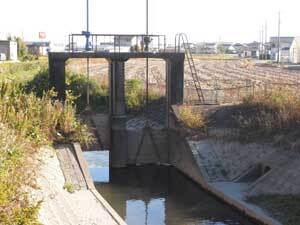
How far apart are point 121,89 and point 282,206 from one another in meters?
12.0

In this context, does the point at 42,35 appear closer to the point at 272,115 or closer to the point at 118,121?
the point at 118,121

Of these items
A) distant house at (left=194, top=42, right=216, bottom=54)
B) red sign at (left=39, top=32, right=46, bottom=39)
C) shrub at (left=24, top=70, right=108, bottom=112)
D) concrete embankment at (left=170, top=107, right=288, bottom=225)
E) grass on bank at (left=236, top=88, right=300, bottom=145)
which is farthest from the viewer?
distant house at (left=194, top=42, right=216, bottom=54)

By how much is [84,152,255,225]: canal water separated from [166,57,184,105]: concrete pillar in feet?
10.9

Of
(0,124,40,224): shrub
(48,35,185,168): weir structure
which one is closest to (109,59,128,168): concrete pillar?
(48,35,185,168): weir structure

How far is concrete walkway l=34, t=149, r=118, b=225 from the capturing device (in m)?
15.0

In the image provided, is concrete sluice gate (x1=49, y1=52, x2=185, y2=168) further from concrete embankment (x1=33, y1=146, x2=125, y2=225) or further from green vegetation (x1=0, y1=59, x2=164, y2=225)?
concrete embankment (x1=33, y1=146, x2=125, y2=225)

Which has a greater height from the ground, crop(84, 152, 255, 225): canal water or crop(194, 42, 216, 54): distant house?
crop(194, 42, 216, 54): distant house

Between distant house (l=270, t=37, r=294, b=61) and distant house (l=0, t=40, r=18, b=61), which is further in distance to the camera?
distant house (l=270, t=37, r=294, b=61)

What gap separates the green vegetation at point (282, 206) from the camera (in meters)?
16.9

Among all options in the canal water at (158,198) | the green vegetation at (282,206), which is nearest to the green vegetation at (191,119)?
the canal water at (158,198)

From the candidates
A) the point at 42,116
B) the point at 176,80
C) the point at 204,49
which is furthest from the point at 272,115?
the point at 204,49

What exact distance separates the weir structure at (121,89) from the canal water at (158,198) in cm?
72

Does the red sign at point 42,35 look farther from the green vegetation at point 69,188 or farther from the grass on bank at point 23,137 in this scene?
the green vegetation at point 69,188

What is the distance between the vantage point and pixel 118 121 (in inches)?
1099
